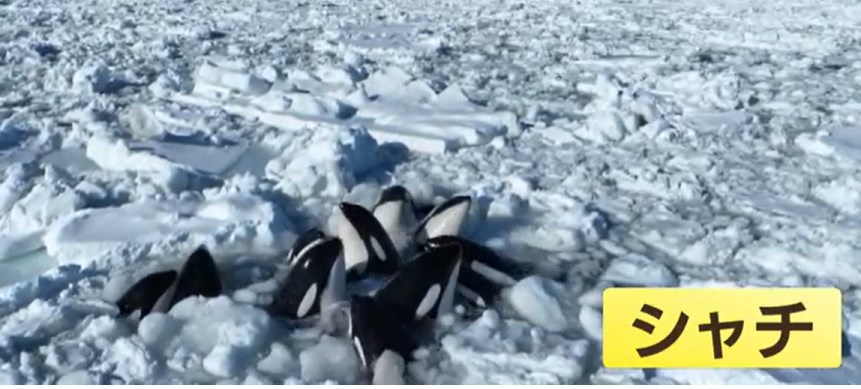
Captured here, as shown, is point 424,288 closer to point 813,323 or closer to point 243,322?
point 243,322

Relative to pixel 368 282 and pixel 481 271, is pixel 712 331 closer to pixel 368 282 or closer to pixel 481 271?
pixel 481 271

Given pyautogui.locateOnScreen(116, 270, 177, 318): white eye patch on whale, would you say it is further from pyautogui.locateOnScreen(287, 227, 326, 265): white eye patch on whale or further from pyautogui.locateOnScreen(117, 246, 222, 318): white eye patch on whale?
pyautogui.locateOnScreen(287, 227, 326, 265): white eye patch on whale

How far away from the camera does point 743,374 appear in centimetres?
309

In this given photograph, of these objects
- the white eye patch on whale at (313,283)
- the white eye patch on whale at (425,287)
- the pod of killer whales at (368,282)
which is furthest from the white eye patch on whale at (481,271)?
the white eye patch on whale at (313,283)

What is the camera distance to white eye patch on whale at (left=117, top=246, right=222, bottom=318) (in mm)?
3469

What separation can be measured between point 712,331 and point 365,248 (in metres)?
1.52

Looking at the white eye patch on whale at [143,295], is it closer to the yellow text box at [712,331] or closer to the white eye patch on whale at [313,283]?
the white eye patch on whale at [313,283]

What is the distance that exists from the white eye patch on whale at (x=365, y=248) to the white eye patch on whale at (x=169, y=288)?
584 millimetres

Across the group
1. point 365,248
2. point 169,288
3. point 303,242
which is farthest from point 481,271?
point 169,288

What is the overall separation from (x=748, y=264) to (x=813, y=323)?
87 centimetres

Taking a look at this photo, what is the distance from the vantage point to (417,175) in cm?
538

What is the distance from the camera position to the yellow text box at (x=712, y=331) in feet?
10.1

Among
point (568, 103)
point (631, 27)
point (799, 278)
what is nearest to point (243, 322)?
point (799, 278)

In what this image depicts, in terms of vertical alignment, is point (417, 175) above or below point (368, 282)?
below
